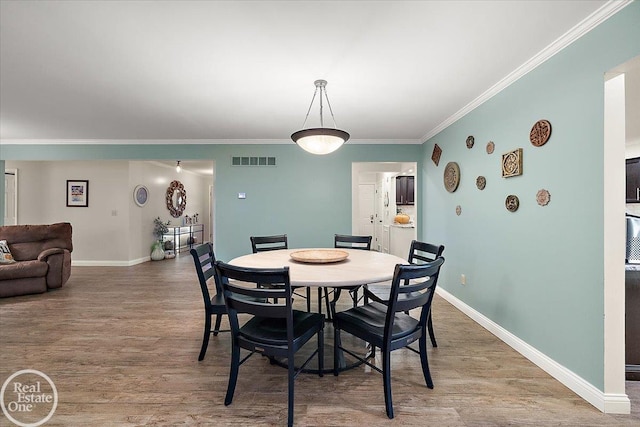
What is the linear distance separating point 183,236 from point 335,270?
6.86m

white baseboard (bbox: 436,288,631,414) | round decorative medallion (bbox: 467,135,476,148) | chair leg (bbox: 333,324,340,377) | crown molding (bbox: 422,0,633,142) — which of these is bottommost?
white baseboard (bbox: 436,288,631,414)

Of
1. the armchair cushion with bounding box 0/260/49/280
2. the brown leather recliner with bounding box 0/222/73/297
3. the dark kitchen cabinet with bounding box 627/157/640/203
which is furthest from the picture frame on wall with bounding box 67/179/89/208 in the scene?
the dark kitchen cabinet with bounding box 627/157/640/203

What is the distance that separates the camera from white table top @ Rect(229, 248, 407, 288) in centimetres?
173

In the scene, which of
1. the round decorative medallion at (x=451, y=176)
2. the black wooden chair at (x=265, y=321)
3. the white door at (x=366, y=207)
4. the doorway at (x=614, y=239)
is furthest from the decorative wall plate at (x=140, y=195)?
the doorway at (x=614, y=239)

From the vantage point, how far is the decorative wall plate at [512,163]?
2.35m

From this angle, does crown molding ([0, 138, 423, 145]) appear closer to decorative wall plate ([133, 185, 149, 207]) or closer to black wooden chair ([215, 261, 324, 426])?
decorative wall plate ([133, 185, 149, 207])

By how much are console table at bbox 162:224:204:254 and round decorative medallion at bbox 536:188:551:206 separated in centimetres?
720

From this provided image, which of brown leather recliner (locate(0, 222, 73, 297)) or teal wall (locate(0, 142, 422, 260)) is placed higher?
teal wall (locate(0, 142, 422, 260))

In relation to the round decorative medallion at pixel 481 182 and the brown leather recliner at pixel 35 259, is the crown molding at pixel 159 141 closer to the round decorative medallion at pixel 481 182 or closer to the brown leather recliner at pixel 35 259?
the brown leather recliner at pixel 35 259

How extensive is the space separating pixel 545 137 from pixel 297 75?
199 cm

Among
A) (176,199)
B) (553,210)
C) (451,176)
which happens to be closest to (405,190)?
(451,176)

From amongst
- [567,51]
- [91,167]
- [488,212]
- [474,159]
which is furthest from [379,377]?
[91,167]

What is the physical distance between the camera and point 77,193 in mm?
5891

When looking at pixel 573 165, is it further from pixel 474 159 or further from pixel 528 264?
pixel 474 159
